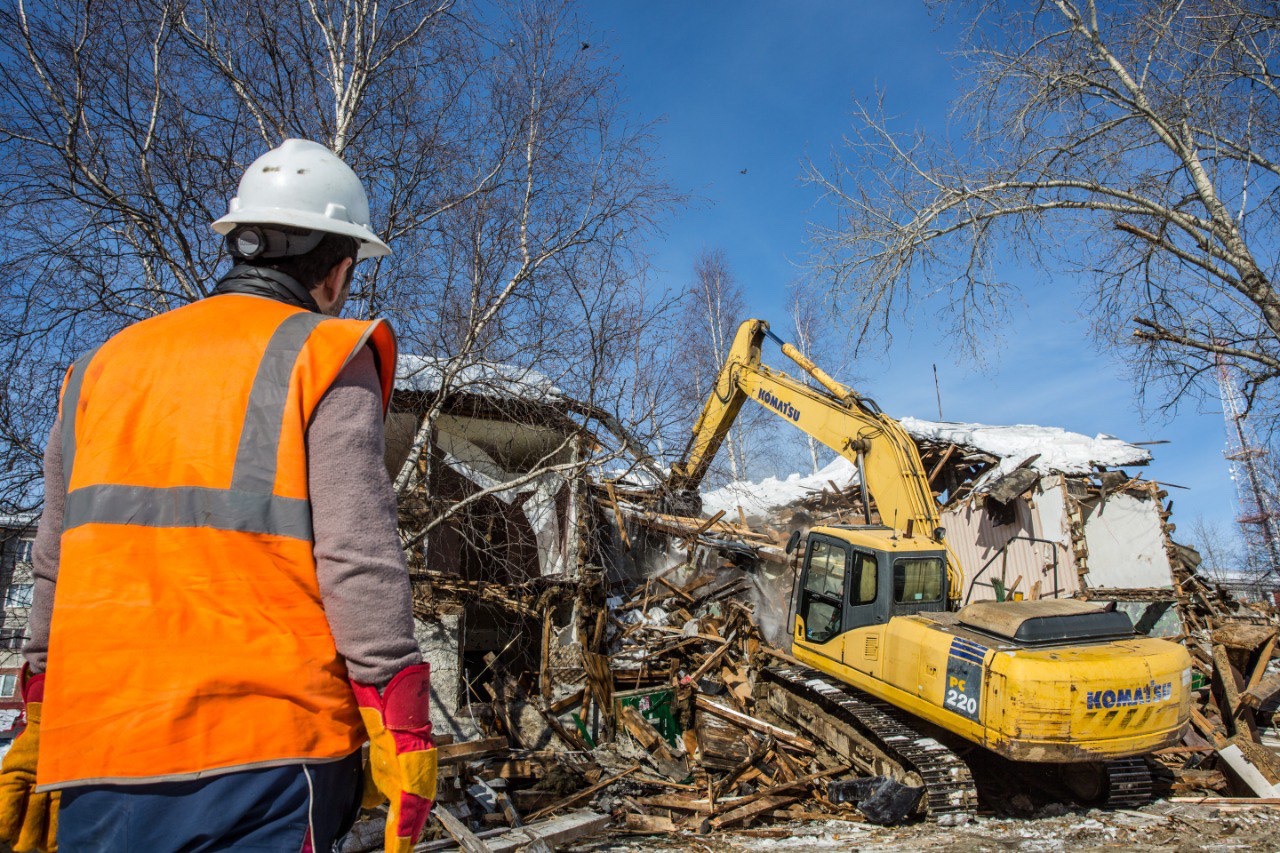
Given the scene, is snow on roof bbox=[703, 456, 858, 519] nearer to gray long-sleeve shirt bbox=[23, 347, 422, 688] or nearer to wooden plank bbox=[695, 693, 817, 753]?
wooden plank bbox=[695, 693, 817, 753]

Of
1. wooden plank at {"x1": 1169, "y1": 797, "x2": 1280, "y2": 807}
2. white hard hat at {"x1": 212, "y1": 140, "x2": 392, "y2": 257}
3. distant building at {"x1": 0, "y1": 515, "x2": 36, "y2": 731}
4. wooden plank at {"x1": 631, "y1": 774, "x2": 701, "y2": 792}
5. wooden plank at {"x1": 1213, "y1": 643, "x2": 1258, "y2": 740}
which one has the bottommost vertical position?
wooden plank at {"x1": 631, "y1": 774, "x2": 701, "y2": 792}

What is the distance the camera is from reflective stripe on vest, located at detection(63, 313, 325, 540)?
4.63 ft

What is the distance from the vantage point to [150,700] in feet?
4.32

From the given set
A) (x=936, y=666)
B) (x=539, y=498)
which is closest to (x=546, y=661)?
(x=539, y=498)

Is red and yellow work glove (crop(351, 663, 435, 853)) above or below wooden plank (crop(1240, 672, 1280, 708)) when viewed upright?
above

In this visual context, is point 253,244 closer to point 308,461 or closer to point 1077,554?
point 308,461

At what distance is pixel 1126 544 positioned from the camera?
13.8 metres

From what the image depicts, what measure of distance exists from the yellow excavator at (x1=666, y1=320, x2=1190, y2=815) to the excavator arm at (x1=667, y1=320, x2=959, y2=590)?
0.03 m

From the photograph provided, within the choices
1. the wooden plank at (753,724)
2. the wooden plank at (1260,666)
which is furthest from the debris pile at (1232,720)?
the wooden plank at (753,724)

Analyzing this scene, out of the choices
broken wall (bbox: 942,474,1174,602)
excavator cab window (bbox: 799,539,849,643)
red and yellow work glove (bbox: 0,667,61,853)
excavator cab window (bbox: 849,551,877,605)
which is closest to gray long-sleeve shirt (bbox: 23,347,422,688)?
red and yellow work glove (bbox: 0,667,61,853)

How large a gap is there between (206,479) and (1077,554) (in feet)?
48.6

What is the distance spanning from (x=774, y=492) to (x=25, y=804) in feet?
54.0

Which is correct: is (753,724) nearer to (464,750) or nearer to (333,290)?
(464,750)

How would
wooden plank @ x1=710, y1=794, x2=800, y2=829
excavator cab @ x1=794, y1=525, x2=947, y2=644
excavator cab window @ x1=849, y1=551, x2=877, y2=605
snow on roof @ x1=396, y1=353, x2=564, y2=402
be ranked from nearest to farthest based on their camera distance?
wooden plank @ x1=710, y1=794, x2=800, y2=829, snow on roof @ x1=396, y1=353, x2=564, y2=402, excavator cab @ x1=794, y1=525, x2=947, y2=644, excavator cab window @ x1=849, y1=551, x2=877, y2=605
